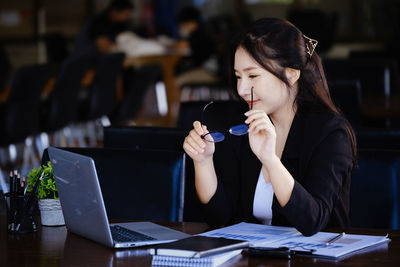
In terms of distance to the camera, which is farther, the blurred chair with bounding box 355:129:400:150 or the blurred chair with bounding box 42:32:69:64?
the blurred chair with bounding box 42:32:69:64

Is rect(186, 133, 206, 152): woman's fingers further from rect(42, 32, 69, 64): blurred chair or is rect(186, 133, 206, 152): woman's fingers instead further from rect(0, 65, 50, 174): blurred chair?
rect(42, 32, 69, 64): blurred chair

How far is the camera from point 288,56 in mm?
2096

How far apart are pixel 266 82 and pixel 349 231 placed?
18.1 inches

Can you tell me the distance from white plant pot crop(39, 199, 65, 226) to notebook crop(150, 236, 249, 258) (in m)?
0.48

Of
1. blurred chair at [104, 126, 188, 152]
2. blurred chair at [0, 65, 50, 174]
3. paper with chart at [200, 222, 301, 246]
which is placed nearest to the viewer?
paper with chart at [200, 222, 301, 246]

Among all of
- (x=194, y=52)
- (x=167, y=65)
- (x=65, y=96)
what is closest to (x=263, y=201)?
(x=65, y=96)

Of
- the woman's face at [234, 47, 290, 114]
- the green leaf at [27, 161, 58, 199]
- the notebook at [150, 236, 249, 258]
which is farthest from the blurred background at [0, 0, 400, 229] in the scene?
the notebook at [150, 236, 249, 258]

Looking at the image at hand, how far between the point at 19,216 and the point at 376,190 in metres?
1.04

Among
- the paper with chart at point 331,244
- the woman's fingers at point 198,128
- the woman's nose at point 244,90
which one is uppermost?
the woman's nose at point 244,90

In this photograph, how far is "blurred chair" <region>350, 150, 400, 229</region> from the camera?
222cm

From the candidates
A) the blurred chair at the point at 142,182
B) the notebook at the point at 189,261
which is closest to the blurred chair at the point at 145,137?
the blurred chair at the point at 142,182

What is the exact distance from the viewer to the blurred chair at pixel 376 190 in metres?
2.22

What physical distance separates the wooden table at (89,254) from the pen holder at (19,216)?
0.02m

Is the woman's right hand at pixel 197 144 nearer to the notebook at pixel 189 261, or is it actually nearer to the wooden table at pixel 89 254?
the wooden table at pixel 89 254
